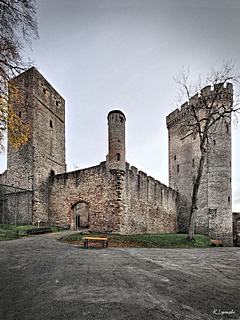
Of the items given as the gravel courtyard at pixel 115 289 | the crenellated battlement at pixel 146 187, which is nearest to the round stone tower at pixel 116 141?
the crenellated battlement at pixel 146 187

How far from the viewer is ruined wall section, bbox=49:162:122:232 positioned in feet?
56.0

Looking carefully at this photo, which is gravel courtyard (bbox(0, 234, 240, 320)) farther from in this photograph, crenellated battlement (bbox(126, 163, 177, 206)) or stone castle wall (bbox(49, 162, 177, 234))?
crenellated battlement (bbox(126, 163, 177, 206))

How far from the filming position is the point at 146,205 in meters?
20.8

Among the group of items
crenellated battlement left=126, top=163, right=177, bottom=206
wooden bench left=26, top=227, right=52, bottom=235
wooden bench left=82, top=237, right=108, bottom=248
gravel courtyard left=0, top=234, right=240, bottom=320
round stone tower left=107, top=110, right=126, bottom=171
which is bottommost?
wooden bench left=26, top=227, right=52, bottom=235

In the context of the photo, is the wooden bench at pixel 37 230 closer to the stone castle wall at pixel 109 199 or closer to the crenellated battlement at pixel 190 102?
the stone castle wall at pixel 109 199

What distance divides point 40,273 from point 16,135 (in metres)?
5.55

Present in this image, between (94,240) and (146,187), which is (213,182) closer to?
(146,187)

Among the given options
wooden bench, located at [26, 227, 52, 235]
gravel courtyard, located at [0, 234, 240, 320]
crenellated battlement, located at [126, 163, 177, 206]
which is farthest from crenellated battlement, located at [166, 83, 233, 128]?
gravel courtyard, located at [0, 234, 240, 320]

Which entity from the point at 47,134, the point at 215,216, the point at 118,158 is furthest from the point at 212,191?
the point at 47,134

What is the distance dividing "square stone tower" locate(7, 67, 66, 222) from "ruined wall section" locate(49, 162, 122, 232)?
1.17 metres

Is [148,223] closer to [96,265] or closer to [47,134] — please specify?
[47,134]

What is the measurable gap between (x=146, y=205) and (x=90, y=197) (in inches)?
187

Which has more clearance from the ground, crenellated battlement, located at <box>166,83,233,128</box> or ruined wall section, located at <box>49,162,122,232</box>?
crenellated battlement, located at <box>166,83,233,128</box>

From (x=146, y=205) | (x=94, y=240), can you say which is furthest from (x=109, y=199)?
(x=94, y=240)
